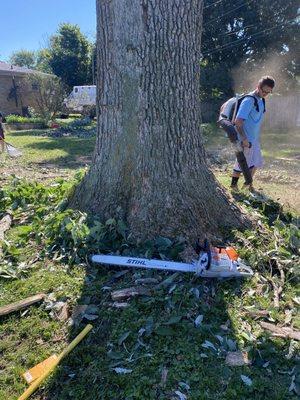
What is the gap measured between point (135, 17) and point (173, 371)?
9.18 feet

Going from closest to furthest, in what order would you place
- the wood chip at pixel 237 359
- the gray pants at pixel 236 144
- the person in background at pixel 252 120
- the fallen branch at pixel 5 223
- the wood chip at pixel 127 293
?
the wood chip at pixel 237 359
the wood chip at pixel 127 293
the fallen branch at pixel 5 223
the person in background at pixel 252 120
the gray pants at pixel 236 144

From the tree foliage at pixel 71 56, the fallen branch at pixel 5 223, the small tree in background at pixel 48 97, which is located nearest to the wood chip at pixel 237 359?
the fallen branch at pixel 5 223

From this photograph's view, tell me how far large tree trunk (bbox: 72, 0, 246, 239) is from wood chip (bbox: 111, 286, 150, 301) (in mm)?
628

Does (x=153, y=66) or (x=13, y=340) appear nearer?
(x=13, y=340)

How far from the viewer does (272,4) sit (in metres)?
18.7

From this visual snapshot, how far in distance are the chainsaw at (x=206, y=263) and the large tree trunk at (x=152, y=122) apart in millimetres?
361

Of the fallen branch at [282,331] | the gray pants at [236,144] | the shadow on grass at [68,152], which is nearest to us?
the fallen branch at [282,331]

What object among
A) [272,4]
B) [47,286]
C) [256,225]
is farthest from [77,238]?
[272,4]

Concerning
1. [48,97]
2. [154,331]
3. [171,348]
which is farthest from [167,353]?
[48,97]

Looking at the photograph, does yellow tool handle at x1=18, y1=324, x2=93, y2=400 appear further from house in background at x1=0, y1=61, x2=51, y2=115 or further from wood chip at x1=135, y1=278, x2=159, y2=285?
house in background at x1=0, y1=61, x2=51, y2=115

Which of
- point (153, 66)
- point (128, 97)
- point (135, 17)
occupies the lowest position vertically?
point (128, 97)

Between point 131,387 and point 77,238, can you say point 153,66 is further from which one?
point 131,387

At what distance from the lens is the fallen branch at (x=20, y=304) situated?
111 inches

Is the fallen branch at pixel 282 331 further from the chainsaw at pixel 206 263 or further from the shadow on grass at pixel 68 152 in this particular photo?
the shadow on grass at pixel 68 152
